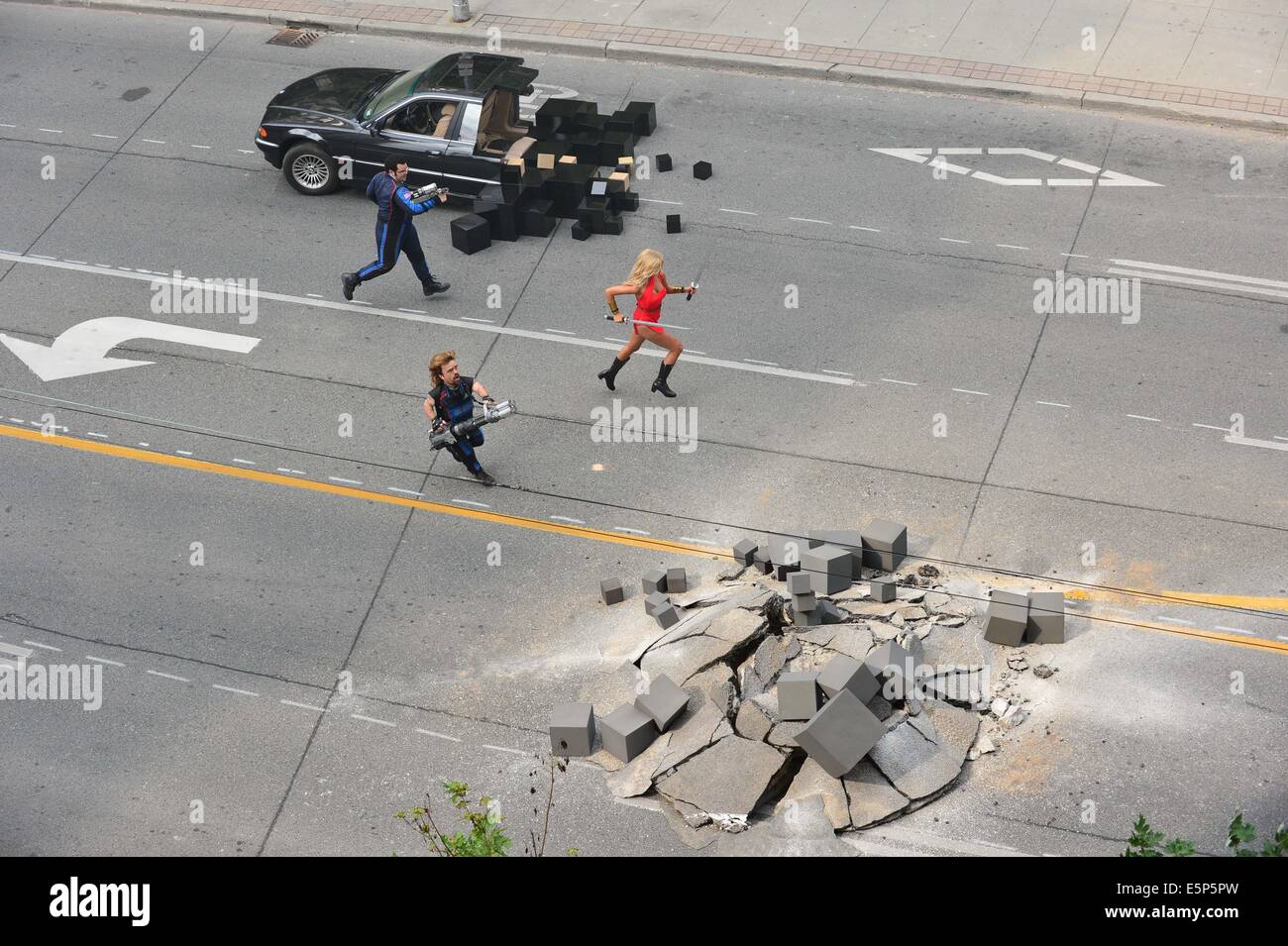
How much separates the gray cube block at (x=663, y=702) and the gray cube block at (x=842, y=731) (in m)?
1.06

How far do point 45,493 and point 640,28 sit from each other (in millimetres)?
11343

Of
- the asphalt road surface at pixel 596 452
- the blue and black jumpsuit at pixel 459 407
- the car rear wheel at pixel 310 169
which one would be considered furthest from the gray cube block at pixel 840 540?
the car rear wheel at pixel 310 169

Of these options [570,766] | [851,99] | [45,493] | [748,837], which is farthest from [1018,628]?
[851,99]

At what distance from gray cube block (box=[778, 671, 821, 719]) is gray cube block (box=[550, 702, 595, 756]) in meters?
1.51

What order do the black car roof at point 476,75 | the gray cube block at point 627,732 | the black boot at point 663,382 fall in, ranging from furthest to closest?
the black car roof at point 476,75 → the black boot at point 663,382 → the gray cube block at point 627,732

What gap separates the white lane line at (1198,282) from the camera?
50.0ft

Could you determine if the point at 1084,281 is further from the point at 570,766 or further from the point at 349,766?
the point at 349,766

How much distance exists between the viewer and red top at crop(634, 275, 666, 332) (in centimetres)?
1364

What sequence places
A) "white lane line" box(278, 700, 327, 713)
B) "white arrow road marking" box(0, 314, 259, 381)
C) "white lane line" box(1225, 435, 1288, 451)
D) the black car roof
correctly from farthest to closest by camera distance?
the black car roof → "white arrow road marking" box(0, 314, 259, 381) → "white lane line" box(1225, 435, 1288, 451) → "white lane line" box(278, 700, 327, 713)

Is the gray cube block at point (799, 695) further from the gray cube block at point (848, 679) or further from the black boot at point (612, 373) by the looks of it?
the black boot at point (612, 373)

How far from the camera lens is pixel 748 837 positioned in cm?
968

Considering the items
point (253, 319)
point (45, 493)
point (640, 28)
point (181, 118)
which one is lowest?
point (45, 493)

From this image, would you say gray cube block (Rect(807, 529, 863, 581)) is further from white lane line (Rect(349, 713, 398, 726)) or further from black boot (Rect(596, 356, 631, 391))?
white lane line (Rect(349, 713, 398, 726))

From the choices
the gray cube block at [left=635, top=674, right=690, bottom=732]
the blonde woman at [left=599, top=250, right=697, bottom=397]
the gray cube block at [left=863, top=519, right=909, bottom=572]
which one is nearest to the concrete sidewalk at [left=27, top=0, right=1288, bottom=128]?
the blonde woman at [left=599, top=250, right=697, bottom=397]
